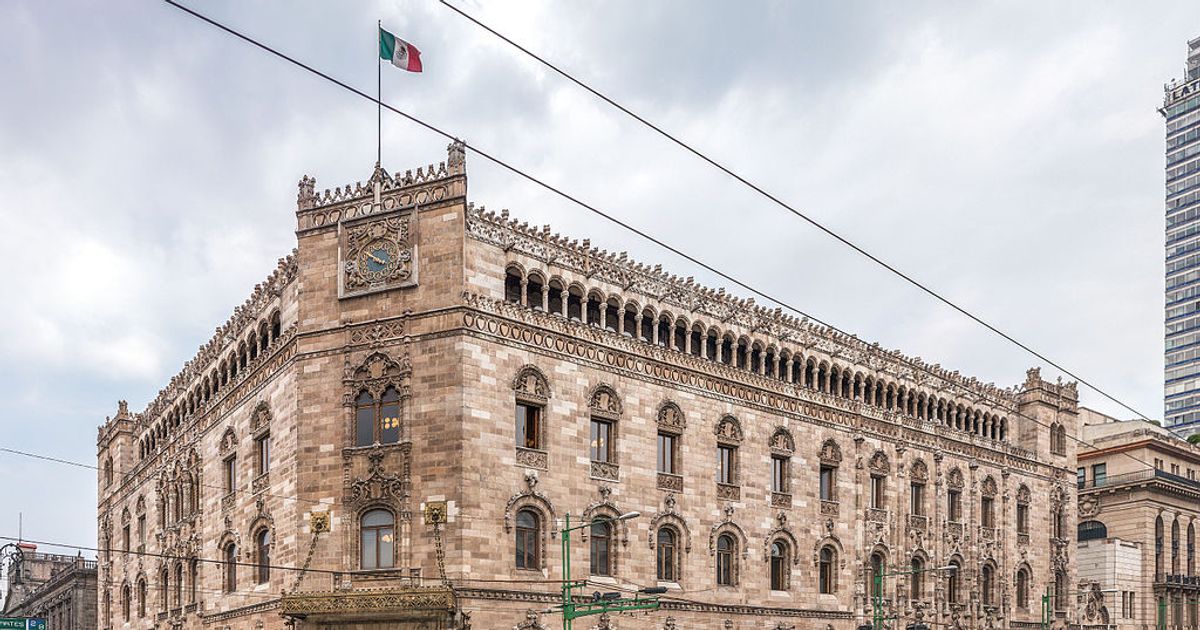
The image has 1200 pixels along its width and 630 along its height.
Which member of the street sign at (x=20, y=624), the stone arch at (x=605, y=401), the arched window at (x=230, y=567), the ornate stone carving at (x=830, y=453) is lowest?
the street sign at (x=20, y=624)

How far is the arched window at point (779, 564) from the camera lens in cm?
5091

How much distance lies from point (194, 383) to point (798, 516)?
28.7 meters

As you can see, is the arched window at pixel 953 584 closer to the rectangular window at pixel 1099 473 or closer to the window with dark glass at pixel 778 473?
the window with dark glass at pixel 778 473

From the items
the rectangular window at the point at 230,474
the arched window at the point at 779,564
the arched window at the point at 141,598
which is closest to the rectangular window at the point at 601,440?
the arched window at the point at 779,564

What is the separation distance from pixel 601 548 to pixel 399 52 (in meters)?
19.6

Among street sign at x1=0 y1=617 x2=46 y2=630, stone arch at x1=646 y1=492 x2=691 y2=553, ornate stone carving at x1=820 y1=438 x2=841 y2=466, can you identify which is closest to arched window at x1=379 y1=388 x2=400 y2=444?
stone arch at x1=646 y1=492 x2=691 y2=553

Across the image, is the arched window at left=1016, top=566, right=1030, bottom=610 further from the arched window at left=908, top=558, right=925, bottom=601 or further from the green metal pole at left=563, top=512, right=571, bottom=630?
the green metal pole at left=563, top=512, right=571, bottom=630

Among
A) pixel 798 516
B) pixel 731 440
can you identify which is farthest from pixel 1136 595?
pixel 731 440

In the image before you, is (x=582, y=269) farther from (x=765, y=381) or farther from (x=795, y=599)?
(x=795, y=599)

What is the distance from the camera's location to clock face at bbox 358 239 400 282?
138 feet

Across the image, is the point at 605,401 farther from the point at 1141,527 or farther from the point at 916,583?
the point at 1141,527

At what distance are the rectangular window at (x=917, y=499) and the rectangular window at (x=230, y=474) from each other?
31.8m

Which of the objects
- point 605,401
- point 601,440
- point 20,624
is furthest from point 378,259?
point 20,624

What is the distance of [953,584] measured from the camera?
60.9 metres
